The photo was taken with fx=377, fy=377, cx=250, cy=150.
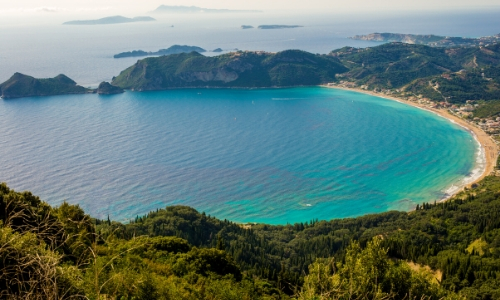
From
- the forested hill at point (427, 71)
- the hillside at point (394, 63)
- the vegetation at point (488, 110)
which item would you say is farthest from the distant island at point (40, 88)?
the vegetation at point (488, 110)

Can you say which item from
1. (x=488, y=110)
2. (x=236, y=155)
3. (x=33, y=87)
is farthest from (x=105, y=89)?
(x=488, y=110)

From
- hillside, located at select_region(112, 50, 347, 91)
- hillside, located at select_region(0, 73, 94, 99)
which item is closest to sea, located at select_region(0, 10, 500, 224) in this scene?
hillside, located at select_region(0, 73, 94, 99)

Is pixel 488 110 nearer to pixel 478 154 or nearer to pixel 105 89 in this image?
pixel 478 154

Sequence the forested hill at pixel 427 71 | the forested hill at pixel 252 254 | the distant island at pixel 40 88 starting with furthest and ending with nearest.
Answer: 1. the distant island at pixel 40 88
2. the forested hill at pixel 427 71
3. the forested hill at pixel 252 254

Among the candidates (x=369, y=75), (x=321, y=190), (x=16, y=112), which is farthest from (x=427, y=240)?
(x=369, y=75)

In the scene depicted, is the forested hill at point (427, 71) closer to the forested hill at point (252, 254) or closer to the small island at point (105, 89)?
the forested hill at point (252, 254)

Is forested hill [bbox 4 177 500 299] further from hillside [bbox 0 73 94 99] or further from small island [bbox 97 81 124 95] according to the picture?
hillside [bbox 0 73 94 99]

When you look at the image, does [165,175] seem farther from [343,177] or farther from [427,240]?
[427,240]
